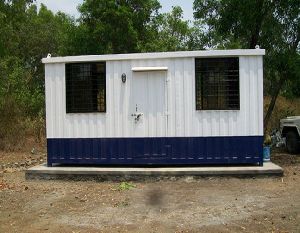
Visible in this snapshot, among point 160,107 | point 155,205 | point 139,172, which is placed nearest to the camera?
point 155,205

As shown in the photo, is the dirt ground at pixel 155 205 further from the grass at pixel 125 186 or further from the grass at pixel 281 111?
the grass at pixel 281 111

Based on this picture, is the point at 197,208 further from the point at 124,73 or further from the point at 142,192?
the point at 124,73

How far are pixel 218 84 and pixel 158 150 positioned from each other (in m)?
1.90

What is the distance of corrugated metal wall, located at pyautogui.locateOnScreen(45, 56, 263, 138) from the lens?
991 centimetres

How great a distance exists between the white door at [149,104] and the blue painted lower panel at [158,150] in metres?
0.22

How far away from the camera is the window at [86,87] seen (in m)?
10.3

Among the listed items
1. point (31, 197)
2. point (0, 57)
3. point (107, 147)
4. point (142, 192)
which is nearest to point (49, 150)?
point (107, 147)

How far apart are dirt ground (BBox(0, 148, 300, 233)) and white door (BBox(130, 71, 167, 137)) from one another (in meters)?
1.18

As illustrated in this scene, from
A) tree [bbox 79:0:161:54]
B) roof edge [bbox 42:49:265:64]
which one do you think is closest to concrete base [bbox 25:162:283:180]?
roof edge [bbox 42:49:265:64]

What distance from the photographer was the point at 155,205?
25.4ft

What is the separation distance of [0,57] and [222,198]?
47.6ft

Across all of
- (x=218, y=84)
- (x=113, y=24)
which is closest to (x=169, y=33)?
(x=113, y=24)

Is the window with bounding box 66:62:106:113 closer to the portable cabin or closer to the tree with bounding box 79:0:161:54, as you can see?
the portable cabin

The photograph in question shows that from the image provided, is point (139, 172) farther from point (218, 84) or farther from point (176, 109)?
point (218, 84)
